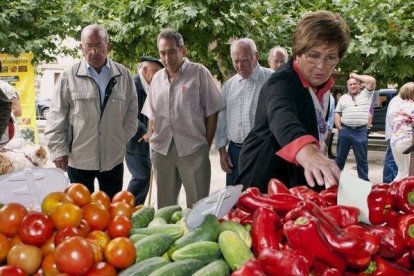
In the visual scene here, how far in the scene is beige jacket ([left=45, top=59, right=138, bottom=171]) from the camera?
179 inches

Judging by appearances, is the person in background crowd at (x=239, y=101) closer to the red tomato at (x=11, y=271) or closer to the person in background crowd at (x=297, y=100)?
the person in background crowd at (x=297, y=100)

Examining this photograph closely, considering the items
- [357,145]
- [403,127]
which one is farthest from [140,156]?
[357,145]

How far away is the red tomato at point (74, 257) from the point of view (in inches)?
66.1

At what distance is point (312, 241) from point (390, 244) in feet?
1.19

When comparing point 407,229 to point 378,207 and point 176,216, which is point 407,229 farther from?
point 176,216

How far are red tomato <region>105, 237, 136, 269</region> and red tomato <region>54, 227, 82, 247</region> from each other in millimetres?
148

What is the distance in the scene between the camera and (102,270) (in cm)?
175

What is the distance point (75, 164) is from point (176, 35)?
62.0 inches

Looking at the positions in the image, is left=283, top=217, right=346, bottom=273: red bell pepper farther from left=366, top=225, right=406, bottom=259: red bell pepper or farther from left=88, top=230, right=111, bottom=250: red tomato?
left=88, top=230, right=111, bottom=250: red tomato

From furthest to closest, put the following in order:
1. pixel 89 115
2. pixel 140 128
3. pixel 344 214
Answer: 1. pixel 140 128
2. pixel 89 115
3. pixel 344 214

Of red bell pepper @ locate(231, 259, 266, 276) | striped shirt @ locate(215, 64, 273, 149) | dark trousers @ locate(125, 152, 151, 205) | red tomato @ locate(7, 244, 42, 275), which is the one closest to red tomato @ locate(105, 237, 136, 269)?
red tomato @ locate(7, 244, 42, 275)

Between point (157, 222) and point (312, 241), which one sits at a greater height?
point (312, 241)

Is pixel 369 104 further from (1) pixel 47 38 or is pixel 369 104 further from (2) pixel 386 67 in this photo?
(1) pixel 47 38

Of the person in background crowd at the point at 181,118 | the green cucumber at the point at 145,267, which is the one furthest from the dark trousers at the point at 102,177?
the green cucumber at the point at 145,267
